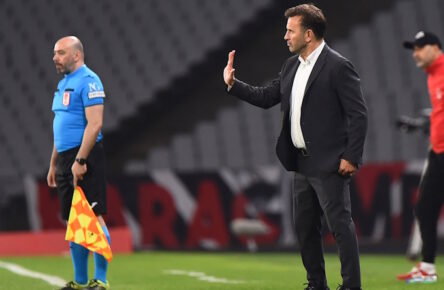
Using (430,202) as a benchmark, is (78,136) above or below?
above

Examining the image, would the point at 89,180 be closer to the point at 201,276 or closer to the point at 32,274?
the point at 201,276

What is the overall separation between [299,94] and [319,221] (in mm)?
823

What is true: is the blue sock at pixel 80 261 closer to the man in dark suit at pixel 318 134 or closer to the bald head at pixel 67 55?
the bald head at pixel 67 55

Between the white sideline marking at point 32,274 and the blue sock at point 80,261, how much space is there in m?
0.98

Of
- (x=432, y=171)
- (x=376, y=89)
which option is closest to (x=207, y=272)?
(x=432, y=171)

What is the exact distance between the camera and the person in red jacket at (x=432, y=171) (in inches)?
307

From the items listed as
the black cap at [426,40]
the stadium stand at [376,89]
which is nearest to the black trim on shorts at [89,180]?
the black cap at [426,40]

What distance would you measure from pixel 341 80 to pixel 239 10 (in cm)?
1291

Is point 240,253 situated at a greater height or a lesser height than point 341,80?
lesser

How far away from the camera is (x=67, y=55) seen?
670 centimetres

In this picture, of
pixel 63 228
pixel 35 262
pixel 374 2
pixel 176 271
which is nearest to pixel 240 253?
pixel 63 228

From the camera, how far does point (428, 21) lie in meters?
17.2

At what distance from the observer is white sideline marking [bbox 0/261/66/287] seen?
8.07 meters

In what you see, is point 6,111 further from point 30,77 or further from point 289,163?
point 289,163
